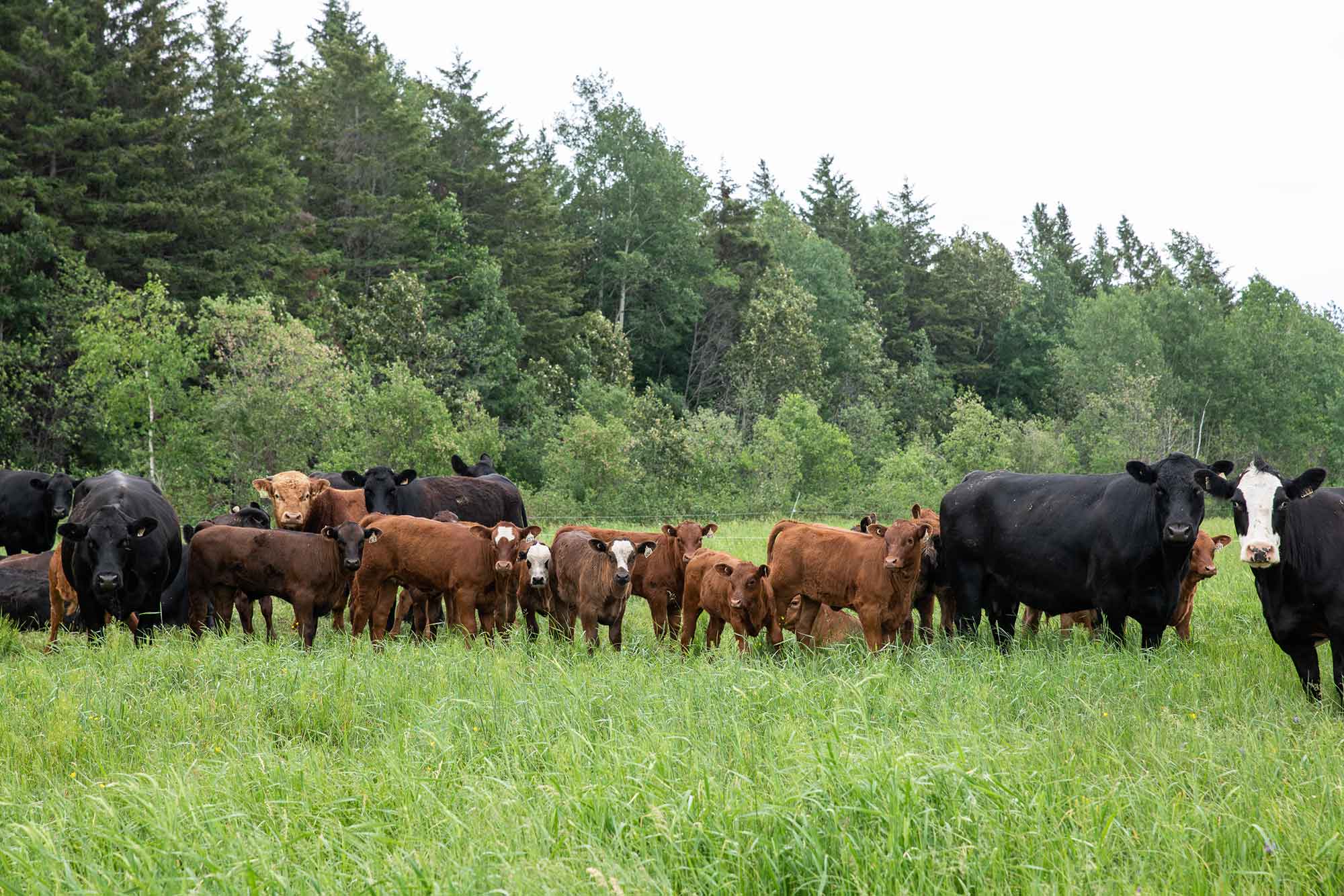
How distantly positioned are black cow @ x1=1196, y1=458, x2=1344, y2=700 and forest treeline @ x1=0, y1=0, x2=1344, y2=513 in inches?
982

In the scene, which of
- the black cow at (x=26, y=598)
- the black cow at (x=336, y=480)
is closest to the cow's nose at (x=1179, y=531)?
the black cow at (x=26, y=598)

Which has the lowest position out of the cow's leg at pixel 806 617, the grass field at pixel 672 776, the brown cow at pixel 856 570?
the cow's leg at pixel 806 617

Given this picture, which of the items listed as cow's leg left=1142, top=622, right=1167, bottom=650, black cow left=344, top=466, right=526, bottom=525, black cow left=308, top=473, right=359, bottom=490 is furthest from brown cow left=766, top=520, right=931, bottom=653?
black cow left=308, top=473, right=359, bottom=490

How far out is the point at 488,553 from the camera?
37.2ft

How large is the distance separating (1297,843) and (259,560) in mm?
9633

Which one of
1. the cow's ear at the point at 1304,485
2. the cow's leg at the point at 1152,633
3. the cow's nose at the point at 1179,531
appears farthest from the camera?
the cow's leg at the point at 1152,633

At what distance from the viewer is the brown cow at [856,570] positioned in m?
10.0

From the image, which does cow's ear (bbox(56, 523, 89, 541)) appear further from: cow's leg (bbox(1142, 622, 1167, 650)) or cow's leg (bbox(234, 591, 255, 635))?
cow's leg (bbox(1142, 622, 1167, 650))

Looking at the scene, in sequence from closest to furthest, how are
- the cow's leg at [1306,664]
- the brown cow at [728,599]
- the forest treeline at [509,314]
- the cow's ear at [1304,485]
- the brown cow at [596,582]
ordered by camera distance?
the cow's leg at [1306,664]
the cow's ear at [1304,485]
the brown cow at [728,599]
the brown cow at [596,582]
the forest treeline at [509,314]

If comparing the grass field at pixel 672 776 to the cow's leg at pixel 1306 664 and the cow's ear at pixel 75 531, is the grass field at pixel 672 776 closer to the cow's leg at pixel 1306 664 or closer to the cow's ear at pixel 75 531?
the cow's leg at pixel 1306 664

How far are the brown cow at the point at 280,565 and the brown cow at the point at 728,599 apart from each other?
325 centimetres

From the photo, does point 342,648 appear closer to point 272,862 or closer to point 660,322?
point 272,862

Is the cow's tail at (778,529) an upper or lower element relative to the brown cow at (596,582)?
upper

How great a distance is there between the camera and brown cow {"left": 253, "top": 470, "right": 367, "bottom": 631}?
45.7ft
